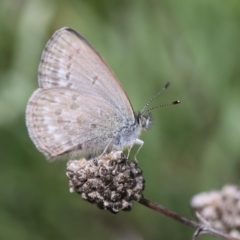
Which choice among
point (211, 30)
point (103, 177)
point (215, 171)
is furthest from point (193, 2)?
point (103, 177)

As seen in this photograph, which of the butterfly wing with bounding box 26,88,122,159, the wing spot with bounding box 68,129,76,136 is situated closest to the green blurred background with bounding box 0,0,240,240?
the butterfly wing with bounding box 26,88,122,159

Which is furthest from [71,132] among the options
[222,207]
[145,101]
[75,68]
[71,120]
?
[145,101]

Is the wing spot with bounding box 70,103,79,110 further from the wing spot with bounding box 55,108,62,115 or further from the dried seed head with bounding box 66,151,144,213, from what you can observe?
the dried seed head with bounding box 66,151,144,213

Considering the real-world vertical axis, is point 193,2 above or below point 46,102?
above

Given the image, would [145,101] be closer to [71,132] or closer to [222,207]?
[71,132]

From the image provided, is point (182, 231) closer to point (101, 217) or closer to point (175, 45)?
point (101, 217)

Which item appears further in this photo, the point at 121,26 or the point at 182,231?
the point at 121,26

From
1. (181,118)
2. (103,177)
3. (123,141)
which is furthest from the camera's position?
(181,118)
